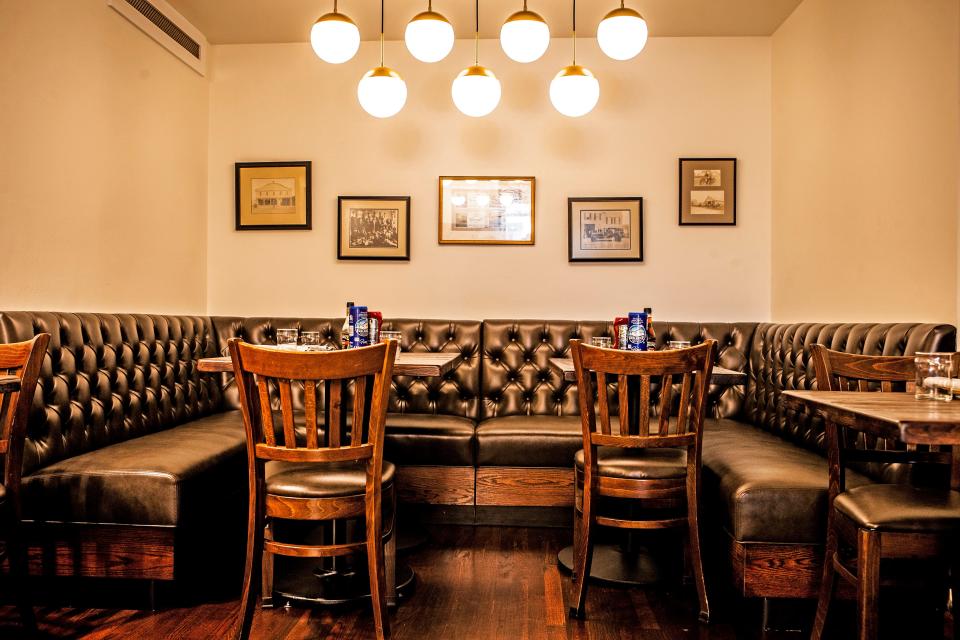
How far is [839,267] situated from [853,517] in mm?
1893

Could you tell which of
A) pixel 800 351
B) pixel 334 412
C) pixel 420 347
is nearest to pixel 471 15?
pixel 420 347

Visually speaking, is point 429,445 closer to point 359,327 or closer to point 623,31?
point 359,327

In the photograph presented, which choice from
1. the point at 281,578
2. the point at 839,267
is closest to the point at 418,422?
the point at 281,578

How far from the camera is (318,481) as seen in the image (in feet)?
6.22

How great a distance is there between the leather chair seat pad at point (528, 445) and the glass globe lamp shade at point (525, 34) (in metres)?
1.70

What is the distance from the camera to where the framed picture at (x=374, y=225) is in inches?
159

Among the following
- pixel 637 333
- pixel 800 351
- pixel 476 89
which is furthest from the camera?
pixel 800 351

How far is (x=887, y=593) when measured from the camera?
7.16ft

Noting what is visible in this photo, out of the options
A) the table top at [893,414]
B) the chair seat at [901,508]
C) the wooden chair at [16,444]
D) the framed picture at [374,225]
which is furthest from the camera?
the framed picture at [374,225]

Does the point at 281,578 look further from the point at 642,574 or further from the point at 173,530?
the point at 642,574

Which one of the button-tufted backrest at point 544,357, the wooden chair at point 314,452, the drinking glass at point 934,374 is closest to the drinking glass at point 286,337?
the wooden chair at point 314,452

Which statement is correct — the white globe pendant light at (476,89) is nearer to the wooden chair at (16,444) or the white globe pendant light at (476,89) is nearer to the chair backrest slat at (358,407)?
the chair backrest slat at (358,407)

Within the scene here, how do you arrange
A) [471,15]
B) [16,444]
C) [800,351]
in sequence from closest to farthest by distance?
[16,444], [800,351], [471,15]

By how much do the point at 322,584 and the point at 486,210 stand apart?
2405 millimetres
